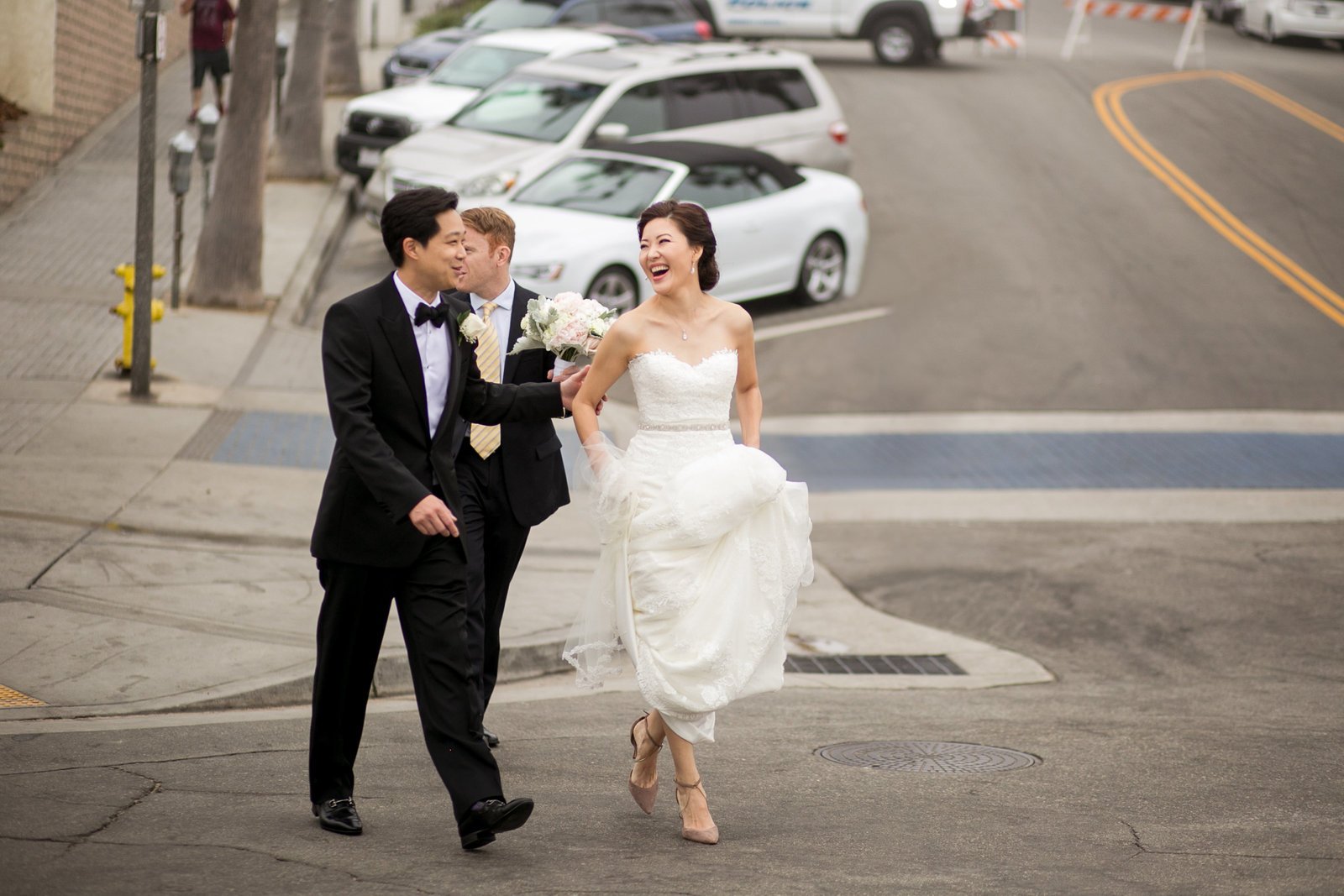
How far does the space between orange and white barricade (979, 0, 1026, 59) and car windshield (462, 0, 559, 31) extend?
898 centimetres

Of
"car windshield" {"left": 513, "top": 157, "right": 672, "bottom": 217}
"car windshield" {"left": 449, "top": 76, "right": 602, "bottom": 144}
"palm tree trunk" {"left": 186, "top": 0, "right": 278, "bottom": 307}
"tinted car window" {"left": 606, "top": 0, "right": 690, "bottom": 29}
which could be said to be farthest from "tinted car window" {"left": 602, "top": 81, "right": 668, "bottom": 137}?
"tinted car window" {"left": 606, "top": 0, "right": 690, "bottom": 29}

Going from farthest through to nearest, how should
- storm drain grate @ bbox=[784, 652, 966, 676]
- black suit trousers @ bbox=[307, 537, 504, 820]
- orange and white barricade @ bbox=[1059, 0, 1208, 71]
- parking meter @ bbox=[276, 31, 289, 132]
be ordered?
1. orange and white barricade @ bbox=[1059, 0, 1208, 71]
2. parking meter @ bbox=[276, 31, 289, 132]
3. storm drain grate @ bbox=[784, 652, 966, 676]
4. black suit trousers @ bbox=[307, 537, 504, 820]

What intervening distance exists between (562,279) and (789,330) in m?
3.15

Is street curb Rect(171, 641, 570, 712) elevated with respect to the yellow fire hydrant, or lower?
elevated

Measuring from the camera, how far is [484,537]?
5.91m

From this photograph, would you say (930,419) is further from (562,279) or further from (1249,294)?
(1249,294)

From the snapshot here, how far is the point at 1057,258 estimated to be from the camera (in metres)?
18.0

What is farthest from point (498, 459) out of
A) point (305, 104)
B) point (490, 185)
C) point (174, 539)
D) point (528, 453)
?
point (305, 104)

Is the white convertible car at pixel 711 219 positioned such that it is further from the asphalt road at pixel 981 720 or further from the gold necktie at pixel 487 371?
the gold necktie at pixel 487 371

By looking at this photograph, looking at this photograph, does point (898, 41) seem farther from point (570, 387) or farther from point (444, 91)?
point (570, 387)

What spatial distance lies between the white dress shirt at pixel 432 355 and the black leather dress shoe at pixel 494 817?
47.0 inches

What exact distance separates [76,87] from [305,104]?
282 centimetres

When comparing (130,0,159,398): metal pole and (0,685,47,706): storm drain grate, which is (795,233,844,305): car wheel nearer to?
(130,0,159,398): metal pole

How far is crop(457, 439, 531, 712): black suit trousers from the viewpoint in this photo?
19.0 ft
